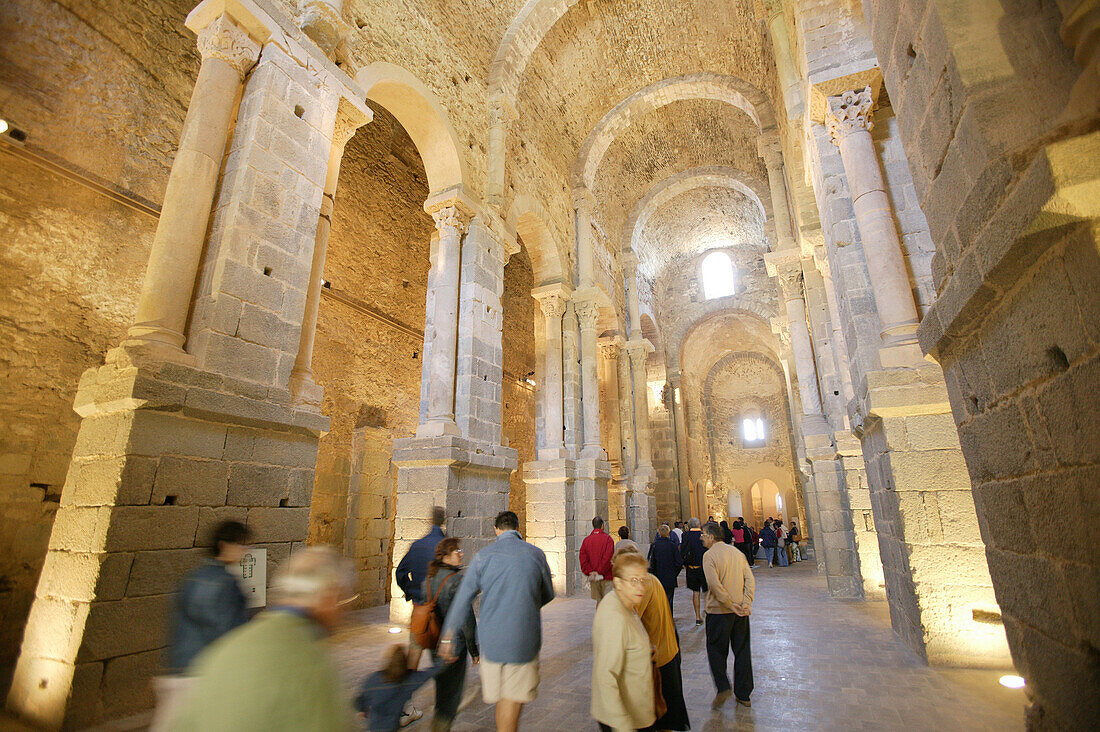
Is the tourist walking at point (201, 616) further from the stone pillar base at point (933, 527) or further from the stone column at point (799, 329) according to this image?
the stone column at point (799, 329)

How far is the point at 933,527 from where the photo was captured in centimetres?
426

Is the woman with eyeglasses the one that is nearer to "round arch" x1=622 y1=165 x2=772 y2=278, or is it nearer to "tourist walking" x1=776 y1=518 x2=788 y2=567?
"round arch" x1=622 y1=165 x2=772 y2=278

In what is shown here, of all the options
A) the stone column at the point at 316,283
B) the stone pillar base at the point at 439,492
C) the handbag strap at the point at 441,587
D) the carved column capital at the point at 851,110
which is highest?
the carved column capital at the point at 851,110

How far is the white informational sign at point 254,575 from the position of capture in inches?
139

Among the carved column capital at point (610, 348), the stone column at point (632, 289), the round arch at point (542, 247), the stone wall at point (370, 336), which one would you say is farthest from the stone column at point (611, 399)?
the stone wall at point (370, 336)

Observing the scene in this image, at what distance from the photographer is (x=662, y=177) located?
15320mm

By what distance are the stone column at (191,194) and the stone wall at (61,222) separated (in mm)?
2791

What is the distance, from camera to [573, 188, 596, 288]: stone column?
1170cm

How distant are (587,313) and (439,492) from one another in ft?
20.2

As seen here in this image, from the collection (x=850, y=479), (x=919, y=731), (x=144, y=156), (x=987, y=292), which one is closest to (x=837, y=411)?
(x=850, y=479)

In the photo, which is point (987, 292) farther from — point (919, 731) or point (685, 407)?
point (685, 407)

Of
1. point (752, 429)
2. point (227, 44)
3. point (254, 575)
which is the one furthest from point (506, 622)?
point (752, 429)

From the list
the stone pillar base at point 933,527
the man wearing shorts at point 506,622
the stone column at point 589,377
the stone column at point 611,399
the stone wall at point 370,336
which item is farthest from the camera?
the stone column at point 611,399

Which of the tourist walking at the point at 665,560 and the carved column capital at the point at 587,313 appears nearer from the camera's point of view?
the tourist walking at the point at 665,560
